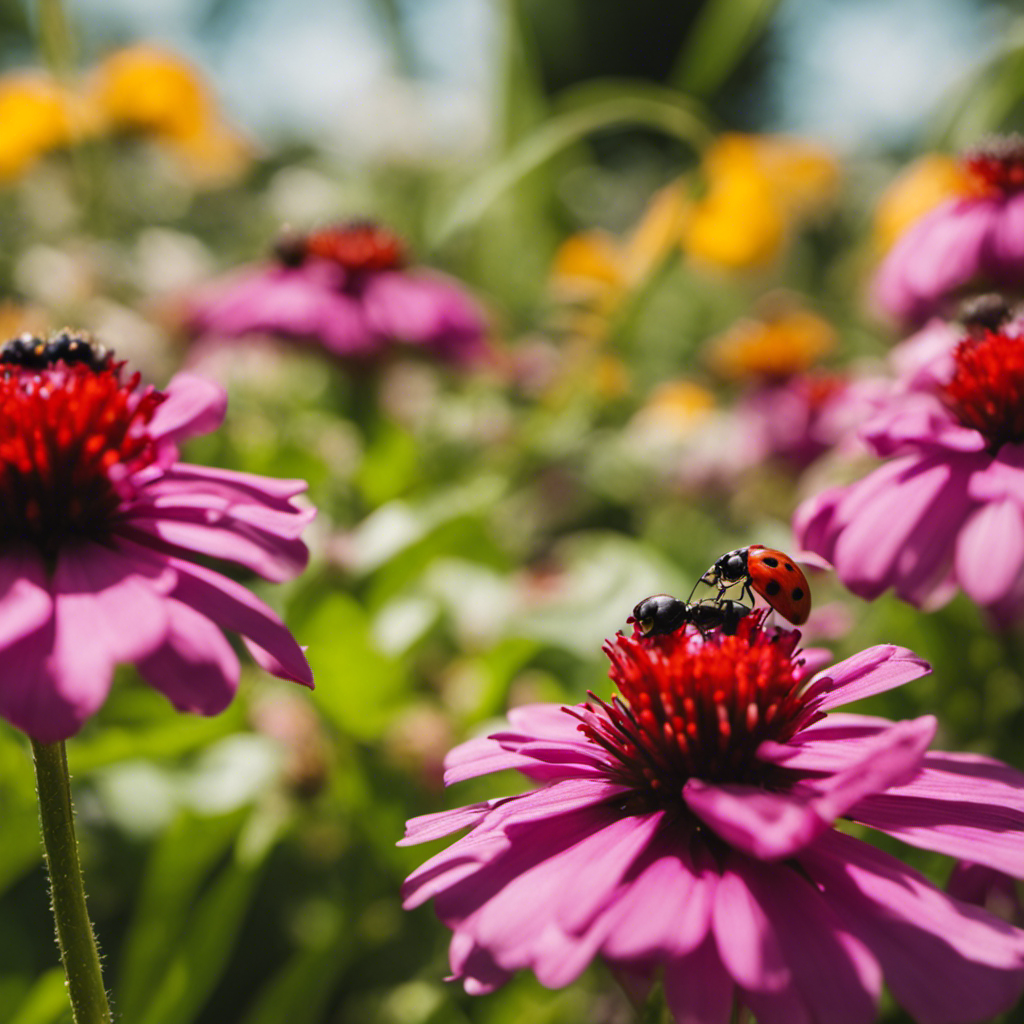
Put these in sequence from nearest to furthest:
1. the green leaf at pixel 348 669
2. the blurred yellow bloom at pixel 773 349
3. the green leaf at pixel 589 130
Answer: the green leaf at pixel 348 669 → the green leaf at pixel 589 130 → the blurred yellow bloom at pixel 773 349

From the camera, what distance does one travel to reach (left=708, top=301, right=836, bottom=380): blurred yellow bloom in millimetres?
1607

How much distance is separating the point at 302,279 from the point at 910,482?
925 millimetres

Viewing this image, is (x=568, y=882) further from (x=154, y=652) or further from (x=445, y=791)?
(x=445, y=791)

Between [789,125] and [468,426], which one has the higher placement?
[789,125]

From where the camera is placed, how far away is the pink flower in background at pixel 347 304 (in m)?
1.28

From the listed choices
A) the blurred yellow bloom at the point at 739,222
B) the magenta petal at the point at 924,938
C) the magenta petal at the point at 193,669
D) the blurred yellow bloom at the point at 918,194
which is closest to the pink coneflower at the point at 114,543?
the magenta petal at the point at 193,669

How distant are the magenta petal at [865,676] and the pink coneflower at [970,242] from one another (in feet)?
1.89

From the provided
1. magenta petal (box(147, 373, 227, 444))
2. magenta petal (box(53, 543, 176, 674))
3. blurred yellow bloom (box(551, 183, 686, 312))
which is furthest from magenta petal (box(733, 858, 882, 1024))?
blurred yellow bloom (box(551, 183, 686, 312))

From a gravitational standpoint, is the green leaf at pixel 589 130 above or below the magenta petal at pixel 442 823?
above

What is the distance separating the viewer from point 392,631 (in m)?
1.05

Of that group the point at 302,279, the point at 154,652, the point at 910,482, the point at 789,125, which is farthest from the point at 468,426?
the point at 789,125

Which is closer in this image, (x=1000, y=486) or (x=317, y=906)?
(x=1000, y=486)

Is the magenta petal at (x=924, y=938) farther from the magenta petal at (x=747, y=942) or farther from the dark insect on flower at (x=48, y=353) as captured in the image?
the dark insect on flower at (x=48, y=353)

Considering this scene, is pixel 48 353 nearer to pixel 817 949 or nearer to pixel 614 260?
pixel 817 949
